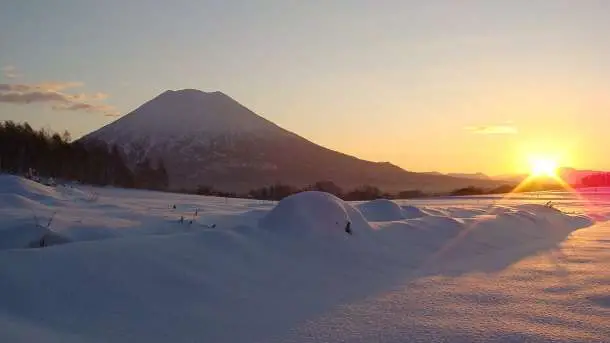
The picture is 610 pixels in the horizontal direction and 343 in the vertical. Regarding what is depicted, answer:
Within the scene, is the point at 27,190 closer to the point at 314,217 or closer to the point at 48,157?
the point at 314,217

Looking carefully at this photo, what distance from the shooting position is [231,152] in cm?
12319

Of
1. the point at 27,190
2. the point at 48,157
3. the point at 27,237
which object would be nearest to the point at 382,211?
the point at 27,190

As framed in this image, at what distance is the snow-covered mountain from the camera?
103125 mm

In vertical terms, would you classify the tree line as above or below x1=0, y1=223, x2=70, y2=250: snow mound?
above

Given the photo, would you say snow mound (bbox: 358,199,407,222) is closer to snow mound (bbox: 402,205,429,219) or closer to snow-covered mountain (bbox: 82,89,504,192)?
snow mound (bbox: 402,205,429,219)

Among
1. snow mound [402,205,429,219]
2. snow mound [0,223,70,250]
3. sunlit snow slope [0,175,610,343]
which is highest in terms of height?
snow mound [402,205,429,219]

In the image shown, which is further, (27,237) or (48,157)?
(48,157)

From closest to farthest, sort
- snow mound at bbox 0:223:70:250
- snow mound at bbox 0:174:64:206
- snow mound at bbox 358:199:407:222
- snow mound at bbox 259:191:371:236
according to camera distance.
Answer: snow mound at bbox 0:223:70:250, snow mound at bbox 259:191:371:236, snow mound at bbox 0:174:64:206, snow mound at bbox 358:199:407:222

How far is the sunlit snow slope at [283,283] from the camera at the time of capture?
407 cm

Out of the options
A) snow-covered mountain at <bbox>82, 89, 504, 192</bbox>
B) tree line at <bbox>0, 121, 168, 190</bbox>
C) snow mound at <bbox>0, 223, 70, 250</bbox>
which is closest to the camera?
snow mound at <bbox>0, 223, 70, 250</bbox>

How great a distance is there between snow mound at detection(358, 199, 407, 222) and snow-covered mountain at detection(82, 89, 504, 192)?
70.7 metres

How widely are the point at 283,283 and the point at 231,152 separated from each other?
390 feet

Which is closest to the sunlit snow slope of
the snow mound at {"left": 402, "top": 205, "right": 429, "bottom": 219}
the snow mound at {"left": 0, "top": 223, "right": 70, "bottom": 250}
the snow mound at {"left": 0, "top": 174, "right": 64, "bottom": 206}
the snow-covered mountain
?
the snow mound at {"left": 0, "top": 223, "right": 70, "bottom": 250}

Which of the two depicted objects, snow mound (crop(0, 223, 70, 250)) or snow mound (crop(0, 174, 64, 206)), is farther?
snow mound (crop(0, 174, 64, 206))
